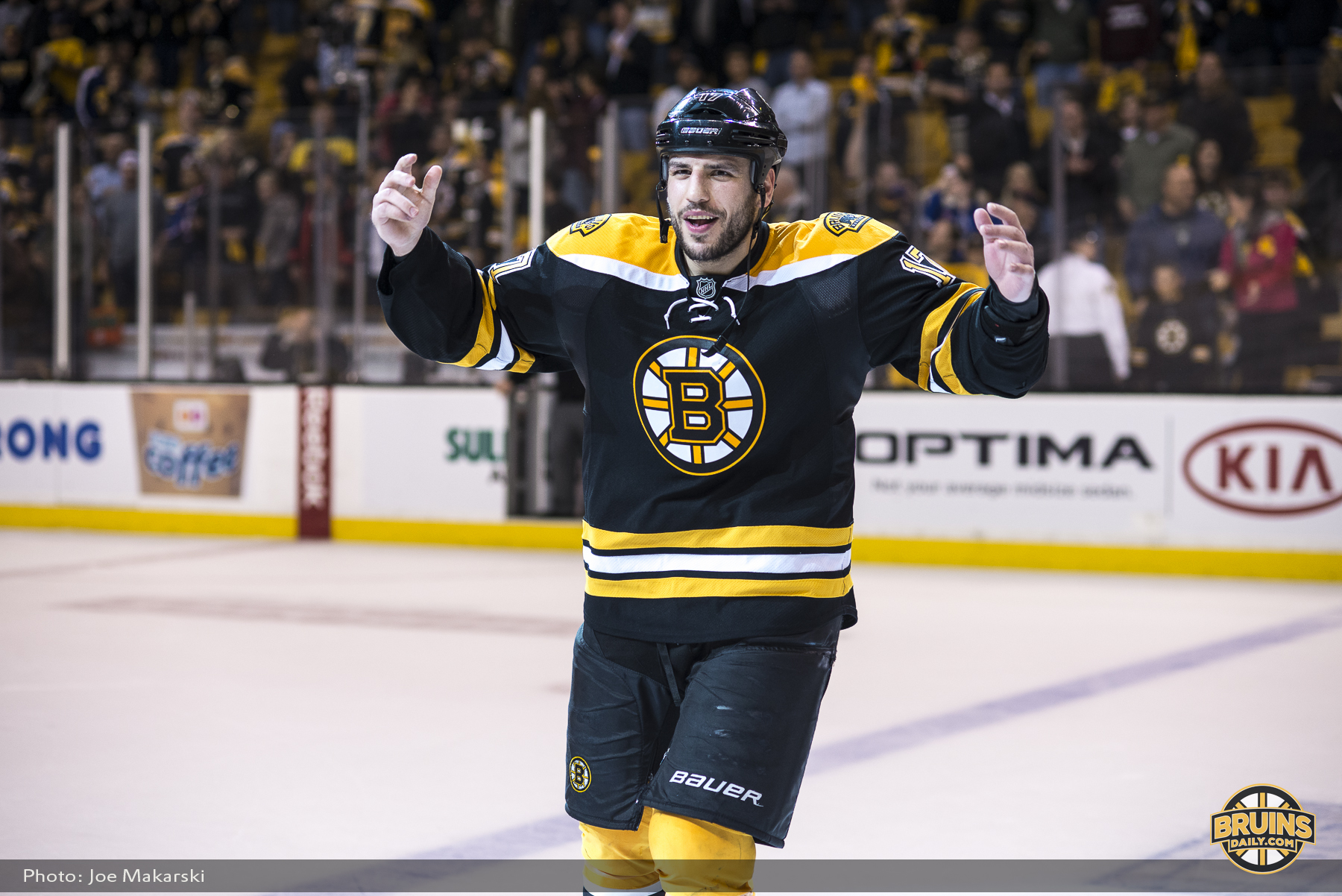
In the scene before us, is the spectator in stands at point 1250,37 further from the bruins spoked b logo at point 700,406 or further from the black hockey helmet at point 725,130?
the bruins spoked b logo at point 700,406

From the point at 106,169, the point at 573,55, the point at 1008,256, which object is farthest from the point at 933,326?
the point at 573,55

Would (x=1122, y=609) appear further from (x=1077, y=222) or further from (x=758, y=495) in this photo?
(x=758, y=495)

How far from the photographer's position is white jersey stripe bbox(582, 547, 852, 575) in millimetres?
2174

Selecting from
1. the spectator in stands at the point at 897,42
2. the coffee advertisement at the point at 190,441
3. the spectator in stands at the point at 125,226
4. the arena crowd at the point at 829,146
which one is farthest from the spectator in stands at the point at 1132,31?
the spectator in stands at the point at 125,226

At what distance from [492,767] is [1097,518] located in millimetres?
5134

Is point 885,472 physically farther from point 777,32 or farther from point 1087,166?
point 777,32

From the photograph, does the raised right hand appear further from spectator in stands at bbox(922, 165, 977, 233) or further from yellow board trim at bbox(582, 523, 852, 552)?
A: spectator in stands at bbox(922, 165, 977, 233)

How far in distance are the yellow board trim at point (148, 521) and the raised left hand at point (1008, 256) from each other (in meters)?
8.48

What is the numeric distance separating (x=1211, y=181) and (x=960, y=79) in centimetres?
159

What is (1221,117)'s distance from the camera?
8.22m

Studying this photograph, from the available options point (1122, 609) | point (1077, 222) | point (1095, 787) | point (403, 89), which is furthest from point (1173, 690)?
point (403, 89)

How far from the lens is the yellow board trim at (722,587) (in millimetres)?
2174

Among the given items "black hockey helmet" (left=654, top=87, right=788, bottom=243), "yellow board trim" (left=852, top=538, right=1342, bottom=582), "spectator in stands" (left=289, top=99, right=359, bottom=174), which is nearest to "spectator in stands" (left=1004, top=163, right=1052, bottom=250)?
"yellow board trim" (left=852, top=538, right=1342, bottom=582)

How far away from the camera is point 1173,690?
5250mm
